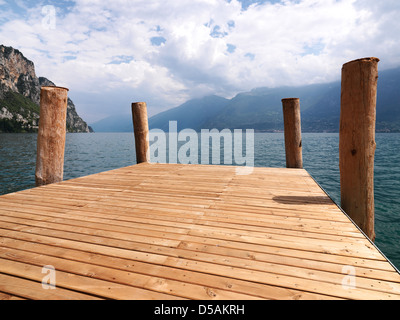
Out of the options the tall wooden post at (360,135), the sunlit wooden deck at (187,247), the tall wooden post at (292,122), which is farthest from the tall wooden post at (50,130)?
the tall wooden post at (292,122)

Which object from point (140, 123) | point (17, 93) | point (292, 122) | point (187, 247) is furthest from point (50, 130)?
point (17, 93)

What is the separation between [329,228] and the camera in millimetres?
2643

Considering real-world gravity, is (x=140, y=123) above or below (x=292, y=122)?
above

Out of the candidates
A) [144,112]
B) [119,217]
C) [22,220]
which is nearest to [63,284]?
[119,217]

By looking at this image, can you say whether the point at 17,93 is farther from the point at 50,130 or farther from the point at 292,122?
the point at 292,122

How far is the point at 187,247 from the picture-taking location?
223 centimetres

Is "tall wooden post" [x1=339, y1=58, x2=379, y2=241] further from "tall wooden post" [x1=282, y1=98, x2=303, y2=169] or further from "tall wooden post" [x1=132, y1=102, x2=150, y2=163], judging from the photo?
"tall wooden post" [x1=132, y1=102, x2=150, y2=163]

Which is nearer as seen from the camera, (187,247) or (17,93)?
(187,247)

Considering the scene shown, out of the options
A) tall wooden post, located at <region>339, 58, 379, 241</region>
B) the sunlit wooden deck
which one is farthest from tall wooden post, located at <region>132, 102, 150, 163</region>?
tall wooden post, located at <region>339, 58, 379, 241</region>

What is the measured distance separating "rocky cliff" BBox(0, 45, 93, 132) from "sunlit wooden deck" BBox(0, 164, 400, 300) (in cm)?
11060

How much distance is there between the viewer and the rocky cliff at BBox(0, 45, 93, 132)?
91812mm

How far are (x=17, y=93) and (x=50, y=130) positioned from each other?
135 metres
